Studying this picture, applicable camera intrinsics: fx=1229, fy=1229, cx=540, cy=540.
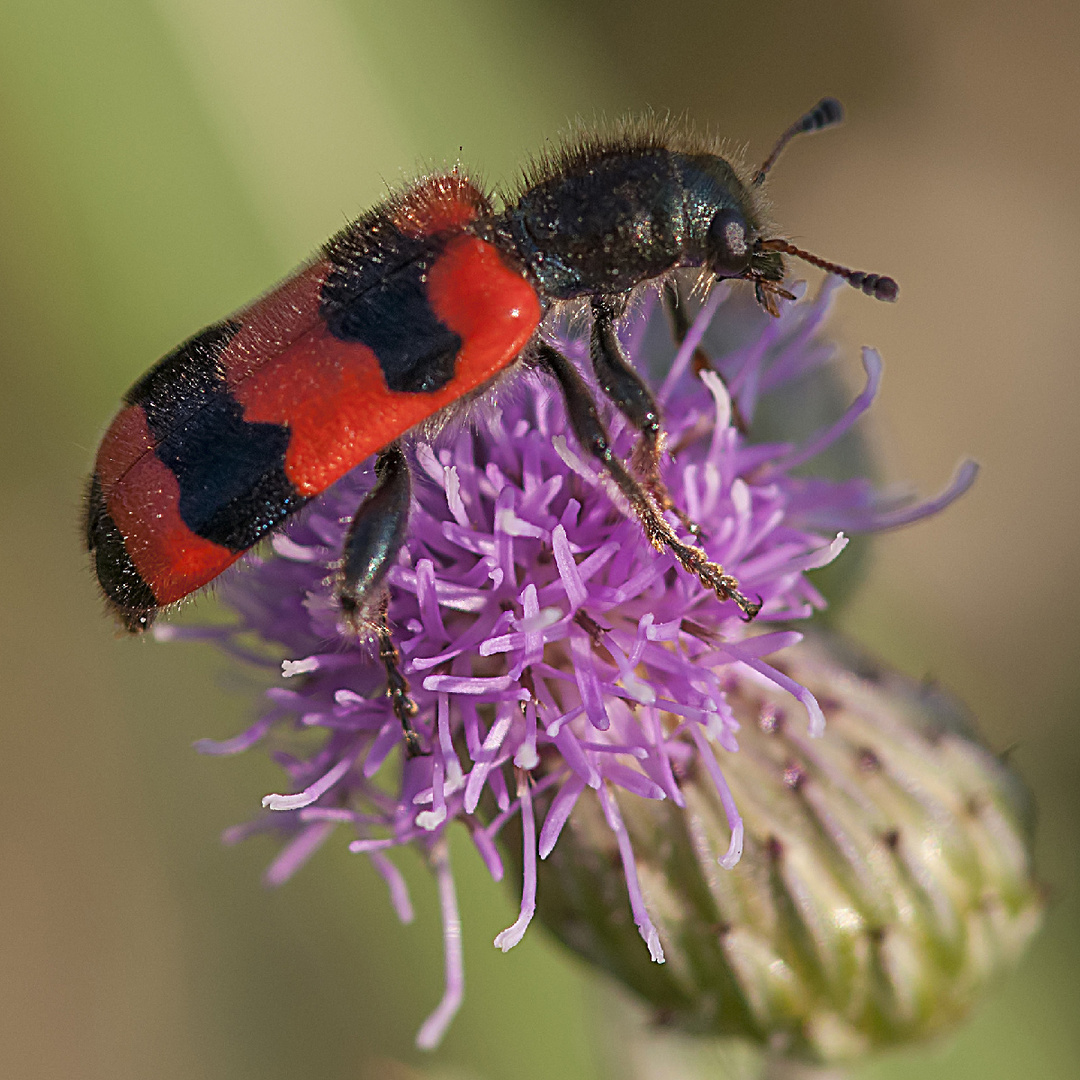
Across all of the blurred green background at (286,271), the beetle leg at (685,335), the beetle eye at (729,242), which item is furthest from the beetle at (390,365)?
the blurred green background at (286,271)

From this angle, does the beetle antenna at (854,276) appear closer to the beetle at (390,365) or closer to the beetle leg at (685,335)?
the beetle at (390,365)

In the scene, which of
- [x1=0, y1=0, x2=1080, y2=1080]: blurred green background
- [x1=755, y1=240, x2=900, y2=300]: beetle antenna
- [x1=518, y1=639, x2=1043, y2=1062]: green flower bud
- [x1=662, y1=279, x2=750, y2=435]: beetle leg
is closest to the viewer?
[x1=755, y1=240, x2=900, y2=300]: beetle antenna

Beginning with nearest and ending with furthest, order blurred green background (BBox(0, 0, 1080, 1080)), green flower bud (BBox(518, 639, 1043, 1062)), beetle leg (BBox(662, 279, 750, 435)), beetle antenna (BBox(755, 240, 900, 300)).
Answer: beetle antenna (BBox(755, 240, 900, 300))
green flower bud (BBox(518, 639, 1043, 1062))
beetle leg (BBox(662, 279, 750, 435))
blurred green background (BBox(0, 0, 1080, 1080))

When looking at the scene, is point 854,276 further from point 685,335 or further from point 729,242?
point 685,335

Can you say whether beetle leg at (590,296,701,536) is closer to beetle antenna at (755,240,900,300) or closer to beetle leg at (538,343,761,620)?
beetle leg at (538,343,761,620)

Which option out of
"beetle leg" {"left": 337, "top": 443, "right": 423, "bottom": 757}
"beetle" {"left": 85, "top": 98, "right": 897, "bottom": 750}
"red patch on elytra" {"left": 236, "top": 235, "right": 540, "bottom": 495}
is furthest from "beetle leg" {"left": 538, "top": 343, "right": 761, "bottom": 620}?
"beetle leg" {"left": 337, "top": 443, "right": 423, "bottom": 757}

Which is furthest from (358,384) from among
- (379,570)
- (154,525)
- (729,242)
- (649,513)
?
(729,242)

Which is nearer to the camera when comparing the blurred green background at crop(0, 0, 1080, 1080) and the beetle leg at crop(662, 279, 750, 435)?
the beetle leg at crop(662, 279, 750, 435)
